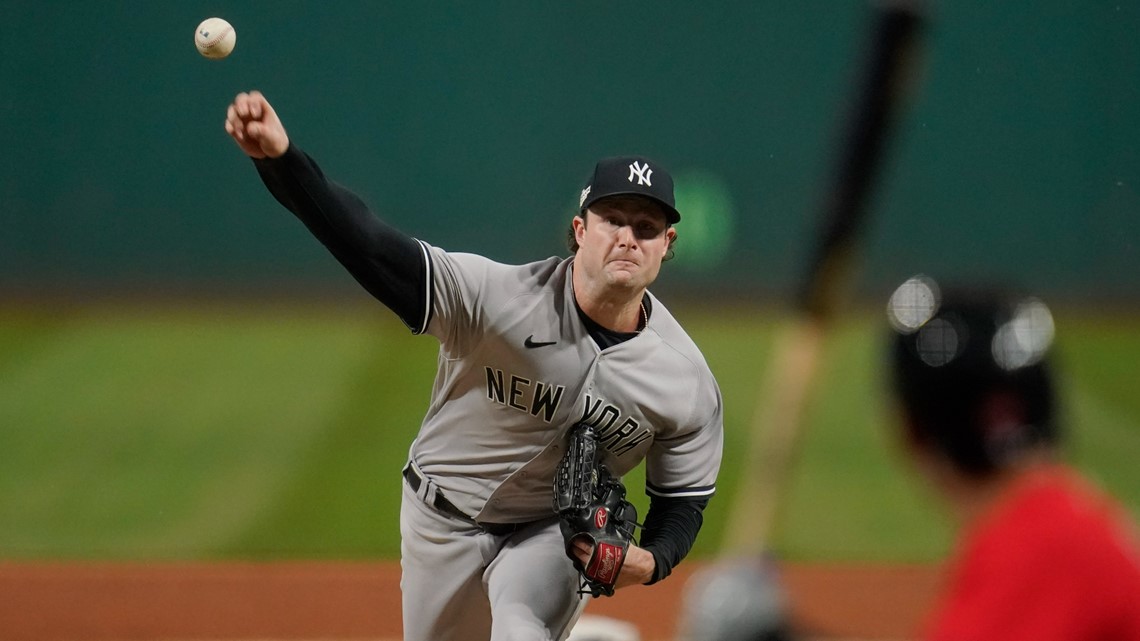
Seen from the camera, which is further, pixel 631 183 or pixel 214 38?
pixel 214 38

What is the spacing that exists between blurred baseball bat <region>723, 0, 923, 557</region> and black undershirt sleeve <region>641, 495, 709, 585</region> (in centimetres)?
135

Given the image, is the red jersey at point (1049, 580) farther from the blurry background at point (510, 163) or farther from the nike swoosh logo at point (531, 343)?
the blurry background at point (510, 163)

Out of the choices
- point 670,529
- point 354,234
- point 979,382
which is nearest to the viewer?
point 979,382

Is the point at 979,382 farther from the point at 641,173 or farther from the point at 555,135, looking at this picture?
the point at 555,135

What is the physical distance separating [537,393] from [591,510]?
1.21 ft

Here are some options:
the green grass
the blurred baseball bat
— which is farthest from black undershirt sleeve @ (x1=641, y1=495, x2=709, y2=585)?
the green grass

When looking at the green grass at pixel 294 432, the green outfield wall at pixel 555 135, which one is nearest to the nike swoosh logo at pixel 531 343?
the green grass at pixel 294 432

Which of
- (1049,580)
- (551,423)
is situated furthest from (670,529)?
(1049,580)

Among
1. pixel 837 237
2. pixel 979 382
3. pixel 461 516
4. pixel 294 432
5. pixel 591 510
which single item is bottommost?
pixel 294 432

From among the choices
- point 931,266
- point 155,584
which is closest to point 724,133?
point 931,266

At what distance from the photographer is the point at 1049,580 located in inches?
50.3

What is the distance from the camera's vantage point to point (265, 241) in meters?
9.17

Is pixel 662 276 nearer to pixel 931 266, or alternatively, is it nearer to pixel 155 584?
pixel 931 266

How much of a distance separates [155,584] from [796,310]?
4.66 metres
